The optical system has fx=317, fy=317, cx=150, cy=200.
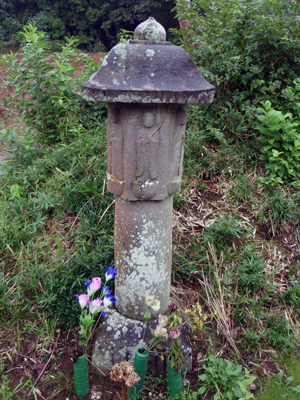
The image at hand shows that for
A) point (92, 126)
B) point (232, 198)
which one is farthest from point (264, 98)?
point (92, 126)

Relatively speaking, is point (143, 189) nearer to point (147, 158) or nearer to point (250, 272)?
point (147, 158)

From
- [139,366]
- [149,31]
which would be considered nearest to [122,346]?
[139,366]

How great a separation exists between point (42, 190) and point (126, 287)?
66.1 inches

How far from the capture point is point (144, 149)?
1798mm

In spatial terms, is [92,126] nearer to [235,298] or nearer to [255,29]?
[255,29]

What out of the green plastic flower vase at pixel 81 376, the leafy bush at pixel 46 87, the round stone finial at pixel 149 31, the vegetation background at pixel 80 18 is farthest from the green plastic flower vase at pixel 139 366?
the vegetation background at pixel 80 18

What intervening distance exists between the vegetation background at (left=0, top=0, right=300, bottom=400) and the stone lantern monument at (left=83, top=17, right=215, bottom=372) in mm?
445

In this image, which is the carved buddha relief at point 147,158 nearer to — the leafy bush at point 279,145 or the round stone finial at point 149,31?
the round stone finial at point 149,31

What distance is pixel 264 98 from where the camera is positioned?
352 cm

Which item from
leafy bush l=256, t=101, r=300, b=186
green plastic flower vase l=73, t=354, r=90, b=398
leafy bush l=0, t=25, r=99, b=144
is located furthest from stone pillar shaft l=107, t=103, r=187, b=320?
leafy bush l=0, t=25, r=99, b=144

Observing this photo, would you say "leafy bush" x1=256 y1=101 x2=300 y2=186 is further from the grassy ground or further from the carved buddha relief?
the carved buddha relief

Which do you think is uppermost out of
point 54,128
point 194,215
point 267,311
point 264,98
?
point 264,98

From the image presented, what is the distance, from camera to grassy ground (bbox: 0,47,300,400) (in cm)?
223

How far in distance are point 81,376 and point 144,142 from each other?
1.42 m
